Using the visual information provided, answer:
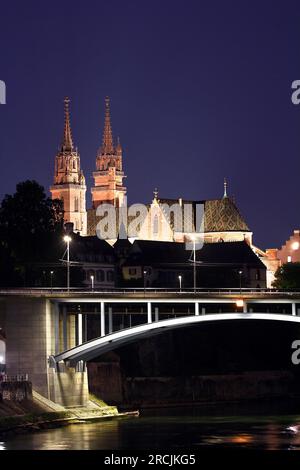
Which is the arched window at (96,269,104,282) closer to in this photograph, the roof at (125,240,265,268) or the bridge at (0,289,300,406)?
the roof at (125,240,265,268)

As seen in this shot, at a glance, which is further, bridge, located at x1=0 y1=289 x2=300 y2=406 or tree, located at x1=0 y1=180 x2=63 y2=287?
tree, located at x1=0 y1=180 x2=63 y2=287

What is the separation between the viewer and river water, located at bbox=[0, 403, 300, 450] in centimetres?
9762


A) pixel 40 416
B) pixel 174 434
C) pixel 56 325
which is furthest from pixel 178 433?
pixel 56 325

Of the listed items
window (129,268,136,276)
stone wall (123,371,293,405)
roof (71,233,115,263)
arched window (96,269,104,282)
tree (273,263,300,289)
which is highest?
roof (71,233,115,263)

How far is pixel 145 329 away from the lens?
109312 millimetres

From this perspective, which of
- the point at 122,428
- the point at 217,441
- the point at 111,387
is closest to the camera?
the point at 217,441

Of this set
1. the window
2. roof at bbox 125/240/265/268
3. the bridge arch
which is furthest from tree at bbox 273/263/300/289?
the bridge arch

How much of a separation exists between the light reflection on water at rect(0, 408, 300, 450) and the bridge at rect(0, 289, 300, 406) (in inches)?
135

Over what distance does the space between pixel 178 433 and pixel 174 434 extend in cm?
59

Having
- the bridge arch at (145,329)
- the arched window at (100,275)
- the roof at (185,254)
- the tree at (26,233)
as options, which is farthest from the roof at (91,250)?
the bridge arch at (145,329)

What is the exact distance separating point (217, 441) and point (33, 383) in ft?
47.3

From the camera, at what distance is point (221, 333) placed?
479ft
